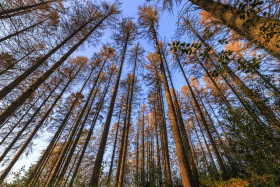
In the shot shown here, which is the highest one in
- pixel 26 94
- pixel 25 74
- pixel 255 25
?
pixel 25 74

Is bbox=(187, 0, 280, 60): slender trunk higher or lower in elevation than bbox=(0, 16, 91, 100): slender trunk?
lower

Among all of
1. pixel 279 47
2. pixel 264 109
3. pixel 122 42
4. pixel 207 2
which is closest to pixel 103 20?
pixel 122 42

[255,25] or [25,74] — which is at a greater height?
[25,74]

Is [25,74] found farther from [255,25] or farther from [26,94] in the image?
[255,25]

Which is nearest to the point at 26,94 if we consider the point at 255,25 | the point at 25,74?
the point at 25,74

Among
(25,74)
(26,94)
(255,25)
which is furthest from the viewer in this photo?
(25,74)

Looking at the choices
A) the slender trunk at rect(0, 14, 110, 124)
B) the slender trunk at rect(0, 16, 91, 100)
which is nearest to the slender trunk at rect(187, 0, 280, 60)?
the slender trunk at rect(0, 14, 110, 124)

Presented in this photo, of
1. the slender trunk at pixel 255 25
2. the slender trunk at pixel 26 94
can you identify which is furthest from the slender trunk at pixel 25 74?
the slender trunk at pixel 255 25

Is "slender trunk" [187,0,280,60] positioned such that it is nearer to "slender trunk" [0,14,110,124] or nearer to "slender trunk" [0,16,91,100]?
"slender trunk" [0,14,110,124]

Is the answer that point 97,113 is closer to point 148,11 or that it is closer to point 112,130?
point 112,130

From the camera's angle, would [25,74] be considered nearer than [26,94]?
No

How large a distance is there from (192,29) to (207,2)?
18.4 inches

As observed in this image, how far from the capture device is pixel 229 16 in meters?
1.67

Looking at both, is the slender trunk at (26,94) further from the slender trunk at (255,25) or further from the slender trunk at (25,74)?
the slender trunk at (255,25)
